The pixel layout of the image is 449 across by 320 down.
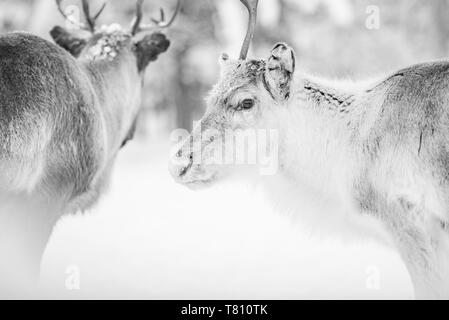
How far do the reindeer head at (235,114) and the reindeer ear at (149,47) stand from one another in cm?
301

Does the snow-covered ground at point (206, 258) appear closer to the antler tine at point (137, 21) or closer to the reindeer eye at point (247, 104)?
the reindeer eye at point (247, 104)

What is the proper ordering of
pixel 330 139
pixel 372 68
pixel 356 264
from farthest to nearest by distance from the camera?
1. pixel 372 68
2. pixel 356 264
3. pixel 330 139

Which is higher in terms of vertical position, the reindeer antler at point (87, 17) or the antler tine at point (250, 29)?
the reindeer antler at point (87, 17)

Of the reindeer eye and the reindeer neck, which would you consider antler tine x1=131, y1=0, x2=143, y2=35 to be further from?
the reindeer eye

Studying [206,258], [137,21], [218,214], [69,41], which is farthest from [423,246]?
[218,214]

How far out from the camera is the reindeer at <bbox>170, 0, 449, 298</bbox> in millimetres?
3629

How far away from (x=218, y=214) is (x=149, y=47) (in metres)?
3.84

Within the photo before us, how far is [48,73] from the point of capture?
187 inches

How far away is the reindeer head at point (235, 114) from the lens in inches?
158

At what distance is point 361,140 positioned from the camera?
3957 mm

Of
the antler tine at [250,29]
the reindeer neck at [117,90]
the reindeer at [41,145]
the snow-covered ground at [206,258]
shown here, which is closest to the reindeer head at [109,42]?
the reindeer neck at [117,90]

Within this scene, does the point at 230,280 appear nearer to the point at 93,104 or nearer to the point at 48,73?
the point at 93,104
